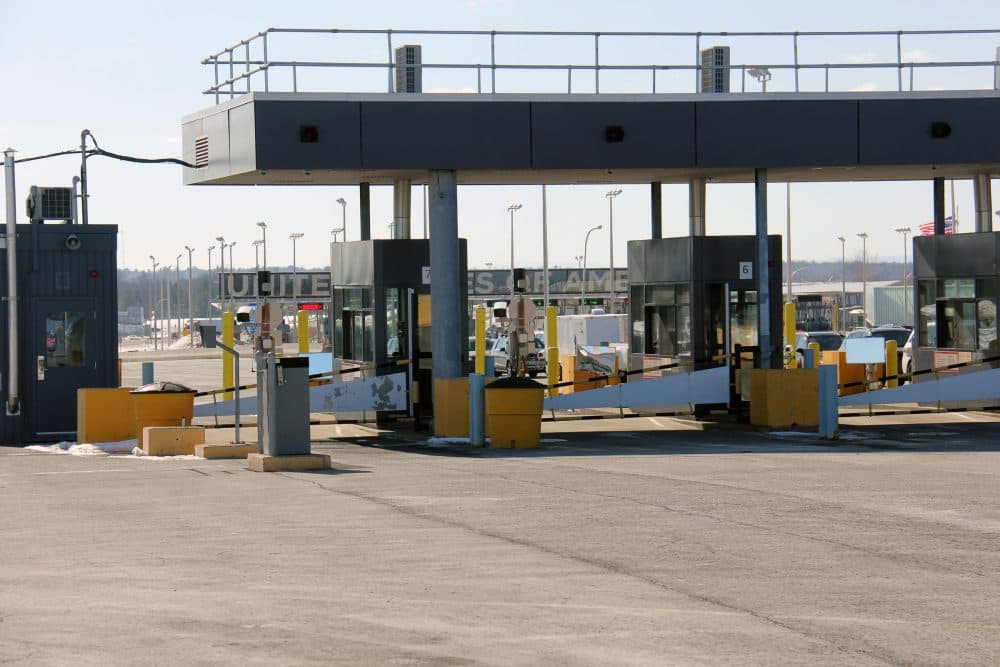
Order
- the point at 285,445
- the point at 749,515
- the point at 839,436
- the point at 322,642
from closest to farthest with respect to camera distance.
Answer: the point at 322,642 → the point at 749,515 → the point at 285,445 → the point at 839,436

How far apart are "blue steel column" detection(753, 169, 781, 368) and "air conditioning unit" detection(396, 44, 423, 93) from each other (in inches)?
259

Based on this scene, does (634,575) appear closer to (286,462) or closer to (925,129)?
(286,462)

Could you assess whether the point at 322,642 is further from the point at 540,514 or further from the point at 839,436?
the point at 839,436

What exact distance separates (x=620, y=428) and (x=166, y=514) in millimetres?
14619

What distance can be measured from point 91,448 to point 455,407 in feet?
19.4

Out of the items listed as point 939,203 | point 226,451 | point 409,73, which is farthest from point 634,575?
point 939,203

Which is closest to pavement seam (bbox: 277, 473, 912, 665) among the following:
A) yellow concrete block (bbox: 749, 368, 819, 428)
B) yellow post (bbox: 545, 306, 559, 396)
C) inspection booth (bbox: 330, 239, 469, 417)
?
inspection booth (bbox: 330, 239, 469, 417)

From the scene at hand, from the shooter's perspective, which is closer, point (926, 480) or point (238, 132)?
point (926, 480)

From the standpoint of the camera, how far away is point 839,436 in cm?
2525

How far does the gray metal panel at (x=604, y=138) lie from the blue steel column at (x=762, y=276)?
1.96m

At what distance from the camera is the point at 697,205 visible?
96.5 ft

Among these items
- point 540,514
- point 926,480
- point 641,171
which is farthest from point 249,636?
point 641,171

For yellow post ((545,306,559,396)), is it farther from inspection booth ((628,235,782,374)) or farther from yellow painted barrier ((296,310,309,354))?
inspection booth ((628,235,782,374))

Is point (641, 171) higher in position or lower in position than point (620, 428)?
higher
